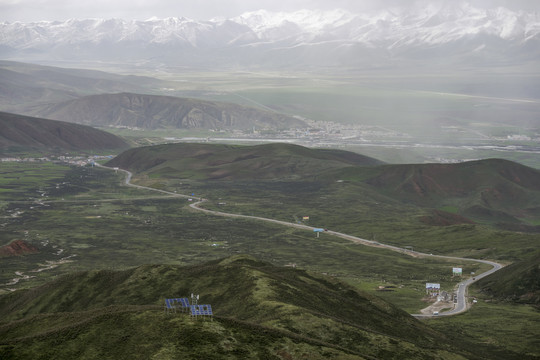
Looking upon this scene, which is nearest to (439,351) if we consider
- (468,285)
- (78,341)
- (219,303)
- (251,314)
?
(251,314)

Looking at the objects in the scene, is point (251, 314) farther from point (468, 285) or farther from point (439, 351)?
point (468, 285)

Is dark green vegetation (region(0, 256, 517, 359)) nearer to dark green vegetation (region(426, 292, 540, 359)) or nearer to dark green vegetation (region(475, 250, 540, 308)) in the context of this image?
dark green vegetation (region(426, 292, 540, 359))

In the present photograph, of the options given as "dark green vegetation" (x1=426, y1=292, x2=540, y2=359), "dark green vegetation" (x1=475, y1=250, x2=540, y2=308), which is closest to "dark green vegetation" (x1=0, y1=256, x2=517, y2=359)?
"dark green vegetation" (x1=426, y1=292, x2=540, y2=359)

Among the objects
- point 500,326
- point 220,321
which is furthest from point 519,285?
point 220,321

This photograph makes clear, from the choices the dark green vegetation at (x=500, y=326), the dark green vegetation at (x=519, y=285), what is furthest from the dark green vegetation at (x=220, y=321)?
the dark green vegetation at (x=519, y=285)

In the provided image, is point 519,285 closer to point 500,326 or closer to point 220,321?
point 500,326
